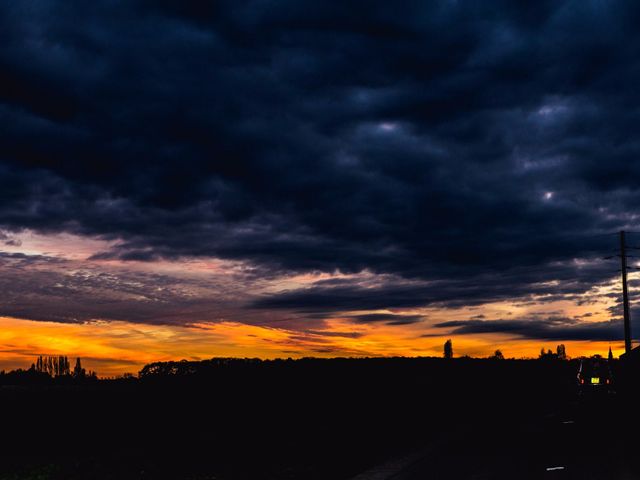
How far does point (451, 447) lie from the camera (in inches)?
699

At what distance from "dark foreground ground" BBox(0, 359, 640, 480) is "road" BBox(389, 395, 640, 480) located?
0.10ft

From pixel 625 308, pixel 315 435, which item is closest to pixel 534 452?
pixel 315 435

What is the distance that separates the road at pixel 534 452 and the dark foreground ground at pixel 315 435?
0.10ft

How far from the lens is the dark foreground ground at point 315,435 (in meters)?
14.7

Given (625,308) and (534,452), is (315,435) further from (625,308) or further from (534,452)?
(625,308)

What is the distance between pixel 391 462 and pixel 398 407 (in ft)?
63.6

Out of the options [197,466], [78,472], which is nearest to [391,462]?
[197,466]

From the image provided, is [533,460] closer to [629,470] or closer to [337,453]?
[629,470]

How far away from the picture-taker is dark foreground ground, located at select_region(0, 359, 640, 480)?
48.3 ft

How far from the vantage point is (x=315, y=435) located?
72.3ft

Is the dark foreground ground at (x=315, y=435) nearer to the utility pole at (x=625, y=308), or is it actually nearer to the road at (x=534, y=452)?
the road at (x=534, y=452)

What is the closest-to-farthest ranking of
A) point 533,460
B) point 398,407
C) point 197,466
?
point 533,460
point 197,466
point 398,407

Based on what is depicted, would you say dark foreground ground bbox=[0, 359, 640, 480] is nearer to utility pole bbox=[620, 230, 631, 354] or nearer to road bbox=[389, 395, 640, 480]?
road bbox=[389, 395, 640, 480]

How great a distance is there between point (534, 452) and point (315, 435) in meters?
7.91
